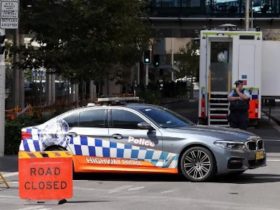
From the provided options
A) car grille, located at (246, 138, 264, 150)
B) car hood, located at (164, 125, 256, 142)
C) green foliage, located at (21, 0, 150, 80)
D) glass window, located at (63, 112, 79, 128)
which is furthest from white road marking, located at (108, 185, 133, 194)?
green foliage, located at (21, 0, 150, 80)

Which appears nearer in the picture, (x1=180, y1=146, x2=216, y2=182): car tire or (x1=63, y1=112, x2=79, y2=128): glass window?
(x1=180, y1=146, x2=216, y2=182): car tire

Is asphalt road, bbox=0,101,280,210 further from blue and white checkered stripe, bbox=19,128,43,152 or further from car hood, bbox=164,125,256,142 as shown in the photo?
car hood, bbox=164,125,256,142

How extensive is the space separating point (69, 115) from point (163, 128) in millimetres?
1782

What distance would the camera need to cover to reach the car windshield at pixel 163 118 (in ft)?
39.9

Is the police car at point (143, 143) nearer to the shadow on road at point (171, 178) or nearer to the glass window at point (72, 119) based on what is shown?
the glass window at point (72, 119)

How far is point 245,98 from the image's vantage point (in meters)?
17.3

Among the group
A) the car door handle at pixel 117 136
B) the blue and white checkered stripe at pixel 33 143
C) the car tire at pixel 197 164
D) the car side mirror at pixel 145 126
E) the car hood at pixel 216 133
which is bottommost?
the car tire at pixel 197 164

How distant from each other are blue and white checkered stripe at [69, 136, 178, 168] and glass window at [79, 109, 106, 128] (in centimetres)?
28

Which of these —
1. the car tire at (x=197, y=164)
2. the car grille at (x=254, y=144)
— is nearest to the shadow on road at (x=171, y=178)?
the car tire at (x=197, y=164)

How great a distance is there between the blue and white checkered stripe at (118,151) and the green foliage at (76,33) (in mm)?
8288

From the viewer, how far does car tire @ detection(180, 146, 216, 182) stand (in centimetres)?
1161

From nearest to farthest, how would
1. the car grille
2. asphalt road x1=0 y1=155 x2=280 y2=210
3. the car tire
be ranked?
asphalt road x1=0 y1=155 x2=280 y2=210
the car tire
the car grille

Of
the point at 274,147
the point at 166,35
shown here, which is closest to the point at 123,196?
the point at 274,147

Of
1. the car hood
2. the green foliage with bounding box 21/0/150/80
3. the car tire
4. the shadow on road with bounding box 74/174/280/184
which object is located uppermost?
the green foliage with bounding box 21/0/150/80
